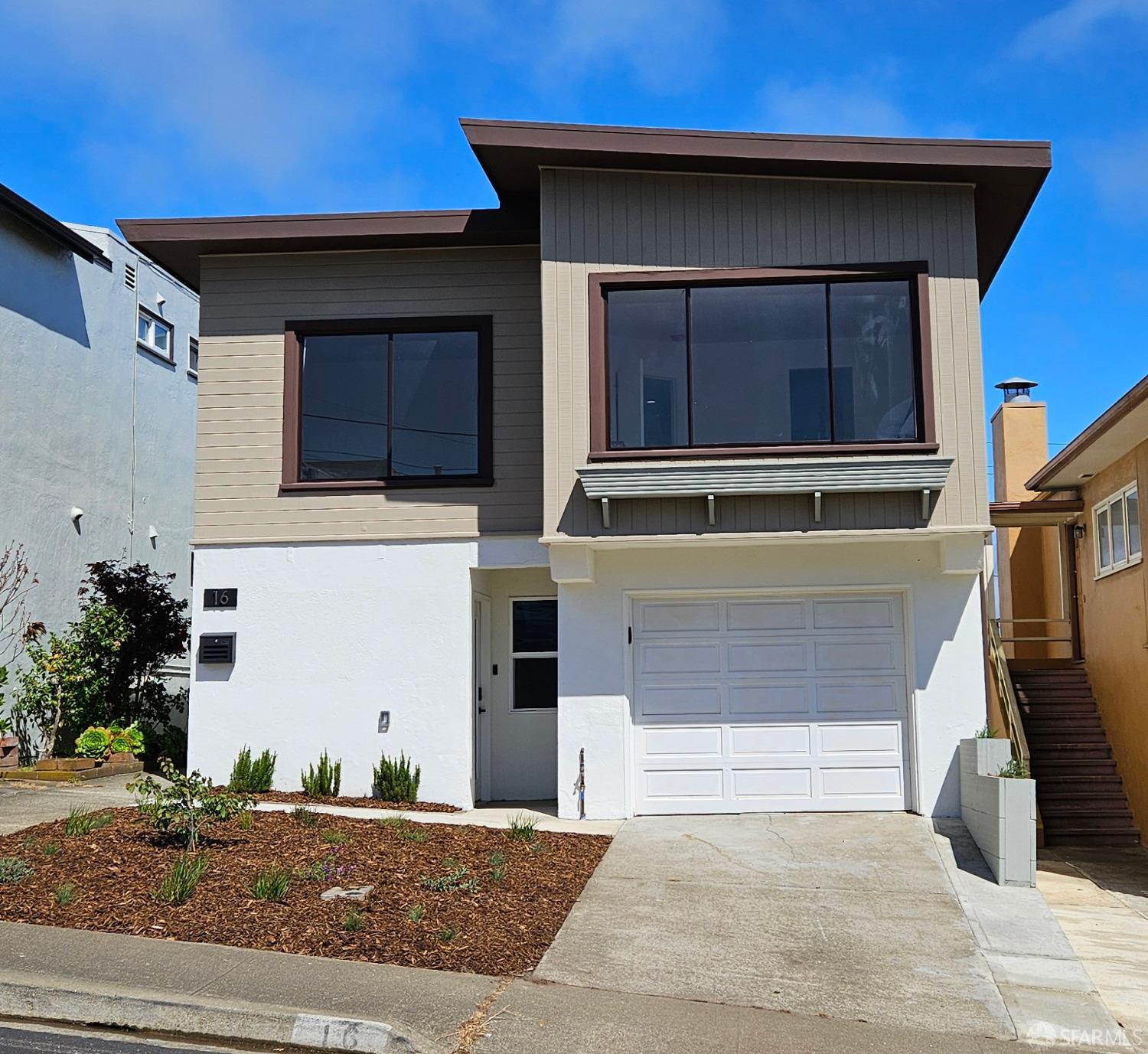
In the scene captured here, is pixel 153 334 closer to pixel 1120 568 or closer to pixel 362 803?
pixel 362 803

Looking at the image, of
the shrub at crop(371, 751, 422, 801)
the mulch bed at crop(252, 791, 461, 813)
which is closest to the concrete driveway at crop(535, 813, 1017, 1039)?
the mulch bed at crop(252, 791, 461, 813)

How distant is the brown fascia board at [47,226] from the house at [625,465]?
334 centimetres

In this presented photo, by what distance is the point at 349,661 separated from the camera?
12820 millimetres

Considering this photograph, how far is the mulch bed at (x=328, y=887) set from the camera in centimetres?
746

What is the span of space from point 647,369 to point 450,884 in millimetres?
5668

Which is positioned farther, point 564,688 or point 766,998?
point 564,688

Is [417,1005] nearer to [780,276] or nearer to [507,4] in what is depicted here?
[780,276]

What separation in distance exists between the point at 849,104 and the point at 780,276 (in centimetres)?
420

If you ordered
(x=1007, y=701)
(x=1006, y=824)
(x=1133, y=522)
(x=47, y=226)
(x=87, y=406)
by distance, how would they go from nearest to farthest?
(x=1006, y=824), (x=1007, y=701), (x=1133, y=522), (x=47, y=226), (x=87, y=406)

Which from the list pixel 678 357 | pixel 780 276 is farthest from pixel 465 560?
pixel 780 276

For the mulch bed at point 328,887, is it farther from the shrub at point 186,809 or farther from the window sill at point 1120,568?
the window sill at point 1120,568

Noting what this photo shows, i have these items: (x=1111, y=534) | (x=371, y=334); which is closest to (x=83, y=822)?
(x=371, y=334)

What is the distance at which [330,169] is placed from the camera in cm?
1553

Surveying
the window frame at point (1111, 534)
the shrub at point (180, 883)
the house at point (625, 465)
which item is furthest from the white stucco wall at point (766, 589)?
the shrub at point (180, 883)
